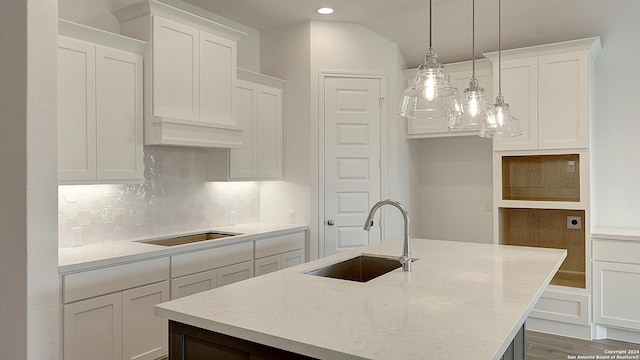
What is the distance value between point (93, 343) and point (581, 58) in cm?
419

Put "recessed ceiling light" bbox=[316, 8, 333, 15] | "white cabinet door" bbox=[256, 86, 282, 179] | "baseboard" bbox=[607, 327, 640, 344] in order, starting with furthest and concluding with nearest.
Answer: "white cabinet door" bbox=[256, 86, 282, 179], "recessed ceiling light" bbox=[316, 8, 333, 15], "baseboard" bbox=[607, 327, 640, 344]

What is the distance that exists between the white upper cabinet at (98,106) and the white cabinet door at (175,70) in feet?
0.41

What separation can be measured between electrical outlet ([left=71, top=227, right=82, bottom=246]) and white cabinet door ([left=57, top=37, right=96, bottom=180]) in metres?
0.45

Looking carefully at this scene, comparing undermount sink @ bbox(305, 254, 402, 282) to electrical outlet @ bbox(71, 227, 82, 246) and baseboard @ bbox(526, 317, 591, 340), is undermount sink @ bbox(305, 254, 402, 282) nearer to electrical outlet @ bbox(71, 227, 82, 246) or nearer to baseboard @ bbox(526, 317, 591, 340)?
electrical outlet @ bbox(71, 227, 82, 246)

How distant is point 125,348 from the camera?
290 centimetres

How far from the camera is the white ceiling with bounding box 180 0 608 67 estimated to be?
3.88 metres

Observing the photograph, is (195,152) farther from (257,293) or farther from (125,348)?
(257,293)

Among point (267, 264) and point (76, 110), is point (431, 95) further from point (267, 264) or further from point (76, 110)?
point (267, 264)

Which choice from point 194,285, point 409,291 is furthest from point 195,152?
point 409,291

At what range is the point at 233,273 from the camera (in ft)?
12.0

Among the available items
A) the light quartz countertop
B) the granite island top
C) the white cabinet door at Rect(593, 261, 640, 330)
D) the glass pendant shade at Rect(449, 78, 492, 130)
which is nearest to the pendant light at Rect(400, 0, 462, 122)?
the glass pendant shade at Rect(449, 78, 492, 130)

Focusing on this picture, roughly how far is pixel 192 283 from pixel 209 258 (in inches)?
9.0

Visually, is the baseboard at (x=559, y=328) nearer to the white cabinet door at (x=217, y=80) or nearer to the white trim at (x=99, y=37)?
the white cabinet door at (x=217, y=80)

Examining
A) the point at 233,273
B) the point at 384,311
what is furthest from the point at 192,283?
the point at 384,311
